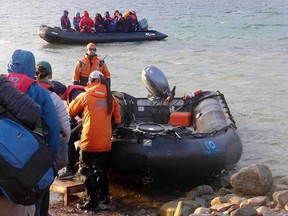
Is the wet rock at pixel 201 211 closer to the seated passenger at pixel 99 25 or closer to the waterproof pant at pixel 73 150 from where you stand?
the waterproof pant at pixel 73 150

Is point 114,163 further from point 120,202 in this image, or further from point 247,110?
point 247,110

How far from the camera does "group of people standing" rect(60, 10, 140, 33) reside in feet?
56.7

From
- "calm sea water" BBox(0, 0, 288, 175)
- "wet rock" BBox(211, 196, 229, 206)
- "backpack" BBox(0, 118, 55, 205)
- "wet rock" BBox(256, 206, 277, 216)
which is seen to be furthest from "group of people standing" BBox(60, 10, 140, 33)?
"backpack" BBox(0, 118, 55, 205)

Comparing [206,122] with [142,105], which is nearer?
[206,122]

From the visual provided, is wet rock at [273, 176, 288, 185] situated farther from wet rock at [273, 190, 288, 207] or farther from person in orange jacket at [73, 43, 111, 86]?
person in orange jacket at [73, 43, 111, 86]

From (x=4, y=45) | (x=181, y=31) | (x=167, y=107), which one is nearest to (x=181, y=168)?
(x=167, y=107)

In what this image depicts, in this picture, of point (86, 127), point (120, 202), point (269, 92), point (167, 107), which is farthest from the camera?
point (269, 92)

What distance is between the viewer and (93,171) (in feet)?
15.8

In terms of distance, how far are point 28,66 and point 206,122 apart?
3.58 metres

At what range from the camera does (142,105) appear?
23.0 feet

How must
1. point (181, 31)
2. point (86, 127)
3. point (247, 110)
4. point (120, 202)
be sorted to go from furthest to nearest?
point (181, 31) < point (247, 110) < point (120, 202) < point (86, 127)

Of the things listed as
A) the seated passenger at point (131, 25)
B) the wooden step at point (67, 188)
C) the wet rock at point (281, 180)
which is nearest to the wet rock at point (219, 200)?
the wet rock at point (281, 180)

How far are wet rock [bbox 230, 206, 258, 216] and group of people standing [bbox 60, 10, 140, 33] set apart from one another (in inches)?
532

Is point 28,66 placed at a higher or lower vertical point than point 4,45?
higher
